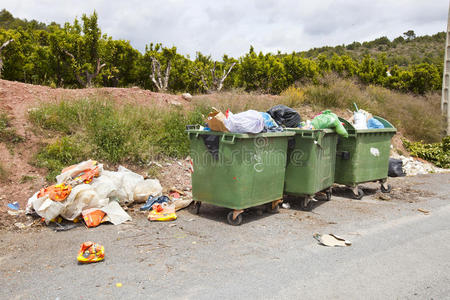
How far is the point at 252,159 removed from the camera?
5.05 m

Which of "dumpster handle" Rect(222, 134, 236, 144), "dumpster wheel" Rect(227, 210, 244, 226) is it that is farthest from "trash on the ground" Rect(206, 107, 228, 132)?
"dumpster wheel" Rect(227, 210, 244, 226)

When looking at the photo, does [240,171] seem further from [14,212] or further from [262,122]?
[14,212]

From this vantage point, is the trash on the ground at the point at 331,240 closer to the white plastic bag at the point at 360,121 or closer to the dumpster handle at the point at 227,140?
the dumpster handle at the point at 227,140

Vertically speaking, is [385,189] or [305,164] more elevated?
[305,164]

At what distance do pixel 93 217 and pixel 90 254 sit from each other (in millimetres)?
1196

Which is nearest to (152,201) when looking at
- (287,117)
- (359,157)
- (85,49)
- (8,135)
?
(287,117)

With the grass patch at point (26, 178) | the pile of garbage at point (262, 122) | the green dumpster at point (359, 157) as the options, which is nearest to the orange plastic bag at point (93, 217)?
the grass patch at point (26, 178)

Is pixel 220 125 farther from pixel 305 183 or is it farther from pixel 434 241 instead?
pixel 434 241

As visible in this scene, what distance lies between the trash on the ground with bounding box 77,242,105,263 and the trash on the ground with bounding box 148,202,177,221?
137 centimetres

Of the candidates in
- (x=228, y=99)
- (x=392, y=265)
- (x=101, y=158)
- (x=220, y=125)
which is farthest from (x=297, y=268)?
(x=228, y=99)

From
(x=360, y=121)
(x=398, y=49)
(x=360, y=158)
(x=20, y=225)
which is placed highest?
(x=398, y=49)

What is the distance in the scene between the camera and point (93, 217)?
4.89 meters

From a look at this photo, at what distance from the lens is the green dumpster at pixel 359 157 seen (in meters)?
6.89

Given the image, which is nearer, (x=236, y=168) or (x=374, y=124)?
(x=236, y=168)
